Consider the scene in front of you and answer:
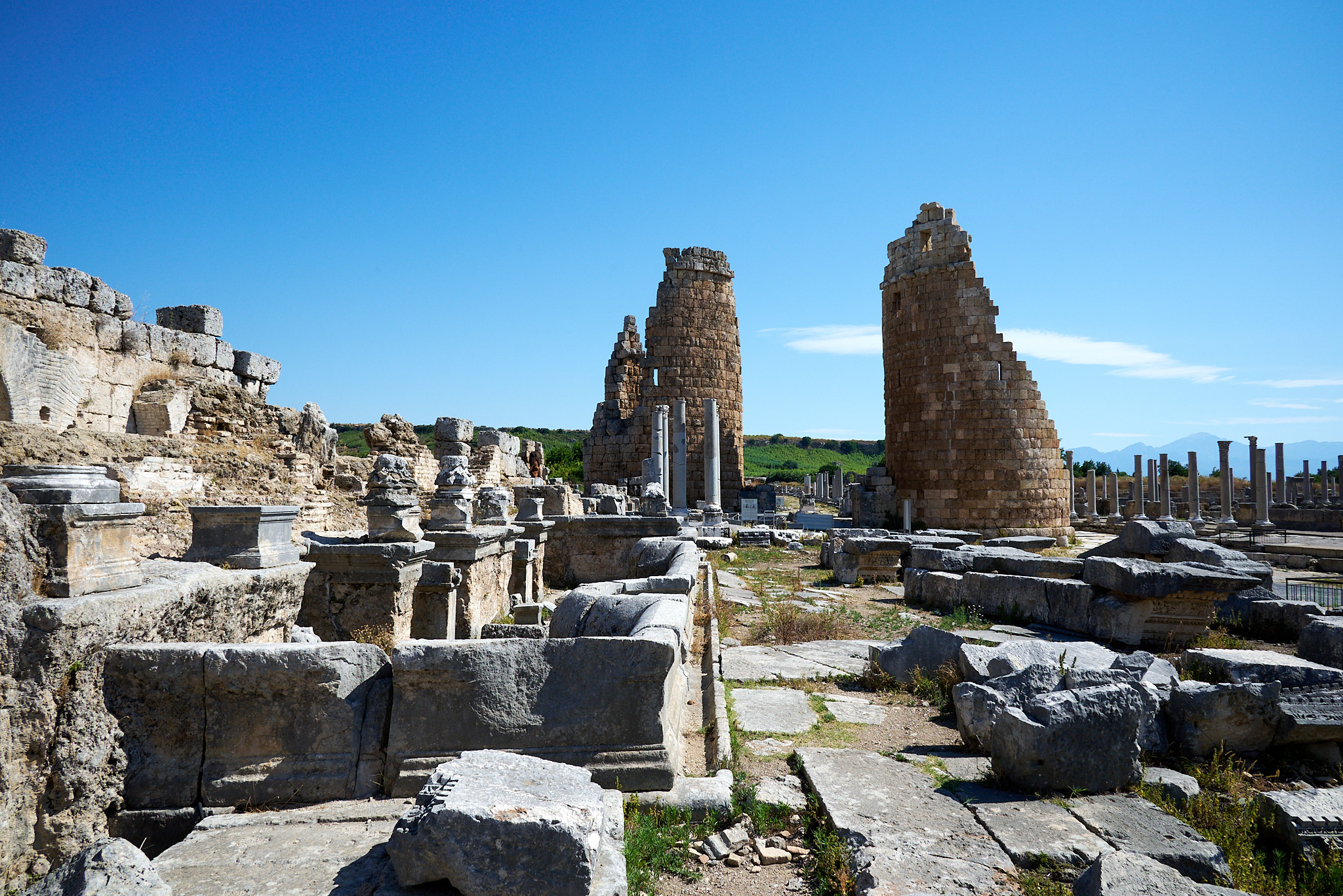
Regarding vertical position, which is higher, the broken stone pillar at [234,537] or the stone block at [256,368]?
the stone block at [256,368]

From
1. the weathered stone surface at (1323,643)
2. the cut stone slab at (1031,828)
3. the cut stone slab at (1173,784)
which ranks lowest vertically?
the cut stone slab at (1031,828)

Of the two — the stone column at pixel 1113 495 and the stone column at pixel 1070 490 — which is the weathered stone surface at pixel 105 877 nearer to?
the stone column at pixel 1070 490

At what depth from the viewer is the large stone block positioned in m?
3.27

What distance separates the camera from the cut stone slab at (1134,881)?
2.36 m

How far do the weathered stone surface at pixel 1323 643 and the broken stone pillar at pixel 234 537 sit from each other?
303 inches

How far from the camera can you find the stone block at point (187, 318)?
12320 millimetres

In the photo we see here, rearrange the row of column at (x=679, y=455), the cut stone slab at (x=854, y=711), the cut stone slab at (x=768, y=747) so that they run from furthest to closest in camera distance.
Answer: the row of column at (x=679, y=455) < the cut stone slab at (x=854, y=711) < the cut stone slab at (x=768, y=747)

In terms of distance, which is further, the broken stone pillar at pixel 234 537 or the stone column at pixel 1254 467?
the stone column at pixel 1254 467

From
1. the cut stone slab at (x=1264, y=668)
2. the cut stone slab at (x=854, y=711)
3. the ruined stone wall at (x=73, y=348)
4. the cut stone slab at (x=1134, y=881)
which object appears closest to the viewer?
the cut stone slab at (x=1134, y=881)

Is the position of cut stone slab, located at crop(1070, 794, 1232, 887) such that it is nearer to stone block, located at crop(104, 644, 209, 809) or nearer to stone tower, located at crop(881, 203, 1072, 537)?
stone block, located at crop(104, 644, 209, 809)

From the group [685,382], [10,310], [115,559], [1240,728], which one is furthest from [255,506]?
[685,382]

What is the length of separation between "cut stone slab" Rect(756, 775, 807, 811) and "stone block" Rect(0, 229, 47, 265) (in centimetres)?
1140

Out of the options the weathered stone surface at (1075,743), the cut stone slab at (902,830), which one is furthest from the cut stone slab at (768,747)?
the weathered stone surface at (1075,743)

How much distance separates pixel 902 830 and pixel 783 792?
644 mm
